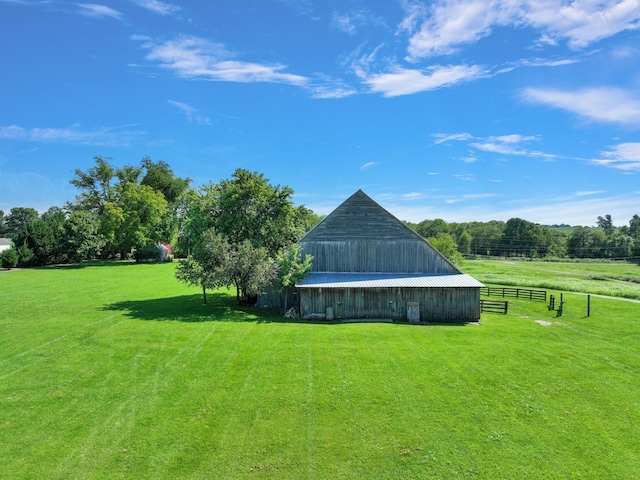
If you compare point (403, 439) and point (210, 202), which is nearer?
point (403, 439)

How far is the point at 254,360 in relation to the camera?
15281 mm

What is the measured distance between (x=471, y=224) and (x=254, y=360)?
15703 cm

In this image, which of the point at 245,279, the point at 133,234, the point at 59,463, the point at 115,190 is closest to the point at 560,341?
the point at 245,279

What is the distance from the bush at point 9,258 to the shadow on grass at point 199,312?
31.5 m

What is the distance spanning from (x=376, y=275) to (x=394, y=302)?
2.70 meters

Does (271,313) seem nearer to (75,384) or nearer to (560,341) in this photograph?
(75,384)

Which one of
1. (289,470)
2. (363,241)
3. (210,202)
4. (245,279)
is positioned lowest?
(289,470)

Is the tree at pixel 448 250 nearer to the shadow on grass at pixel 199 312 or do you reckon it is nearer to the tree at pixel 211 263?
the shadow on grass at pixel 199 312

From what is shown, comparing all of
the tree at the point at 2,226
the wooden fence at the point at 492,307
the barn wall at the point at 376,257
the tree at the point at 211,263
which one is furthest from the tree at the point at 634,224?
the tree at the point at 2,226

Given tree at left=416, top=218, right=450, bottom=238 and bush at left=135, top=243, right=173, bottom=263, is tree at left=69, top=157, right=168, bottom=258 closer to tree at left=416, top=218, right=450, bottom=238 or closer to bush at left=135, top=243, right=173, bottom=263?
bush at left=135, top=243, right=173, bottom=263

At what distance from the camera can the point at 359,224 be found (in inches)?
1072

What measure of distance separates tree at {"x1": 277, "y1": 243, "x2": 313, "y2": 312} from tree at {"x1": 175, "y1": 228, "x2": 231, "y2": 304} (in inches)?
142

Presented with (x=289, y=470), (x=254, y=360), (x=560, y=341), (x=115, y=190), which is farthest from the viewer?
Result: (x=115, y=190)

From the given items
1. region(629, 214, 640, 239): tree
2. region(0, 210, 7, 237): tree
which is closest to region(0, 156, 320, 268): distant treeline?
region(0, 210, 7, 237): tree
